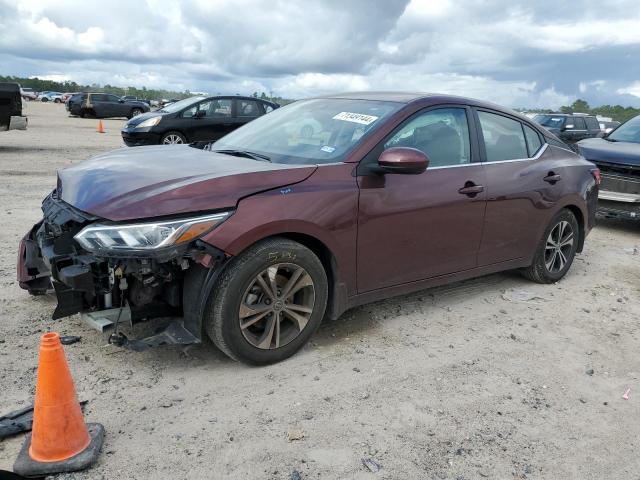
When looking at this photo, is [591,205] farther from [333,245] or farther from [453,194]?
[333,245]

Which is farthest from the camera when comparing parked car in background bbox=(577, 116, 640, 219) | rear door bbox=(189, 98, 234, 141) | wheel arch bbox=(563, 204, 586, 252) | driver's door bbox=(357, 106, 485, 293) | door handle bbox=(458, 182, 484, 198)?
rear door bbox=(189, 98, 234, 141)

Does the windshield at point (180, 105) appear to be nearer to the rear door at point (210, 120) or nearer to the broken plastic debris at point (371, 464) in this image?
the rear door at point (210, 120)

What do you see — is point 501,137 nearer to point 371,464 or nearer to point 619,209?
point 371,464

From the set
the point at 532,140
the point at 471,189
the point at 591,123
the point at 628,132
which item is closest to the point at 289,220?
the point at 471,189

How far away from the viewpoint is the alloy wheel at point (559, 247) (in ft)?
17.6

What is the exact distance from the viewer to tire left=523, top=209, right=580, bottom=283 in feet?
17.3

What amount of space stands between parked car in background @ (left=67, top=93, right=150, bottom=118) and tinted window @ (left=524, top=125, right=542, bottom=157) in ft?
101

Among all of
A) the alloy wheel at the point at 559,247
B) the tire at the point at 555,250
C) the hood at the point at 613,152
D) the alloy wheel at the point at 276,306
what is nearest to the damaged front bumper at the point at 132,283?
the alloy wheel at the point at 276,306

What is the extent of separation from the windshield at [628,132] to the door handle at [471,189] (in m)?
5.56

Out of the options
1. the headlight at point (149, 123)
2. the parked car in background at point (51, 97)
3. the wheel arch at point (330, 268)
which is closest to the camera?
the wheel arch at point (330, 268)

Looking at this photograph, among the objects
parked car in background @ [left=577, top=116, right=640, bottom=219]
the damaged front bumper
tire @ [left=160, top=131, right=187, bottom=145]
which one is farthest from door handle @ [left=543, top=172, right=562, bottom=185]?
tire @ [left=160, top=131, right=187, bottom=145]

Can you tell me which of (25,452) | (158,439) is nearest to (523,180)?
(158,439)

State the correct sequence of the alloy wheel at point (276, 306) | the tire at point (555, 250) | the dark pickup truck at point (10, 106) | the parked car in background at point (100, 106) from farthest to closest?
the parked car in background at point (100, 106) → the dark pickup truck at point (10, 106) → the tire at point (555, 250) → the alloy wheel at point (276, 306)

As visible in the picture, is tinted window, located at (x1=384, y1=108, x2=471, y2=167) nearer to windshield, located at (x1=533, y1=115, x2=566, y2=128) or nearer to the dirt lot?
the dirt lot
